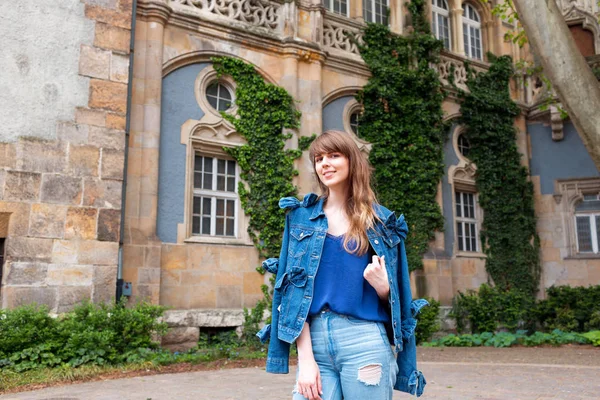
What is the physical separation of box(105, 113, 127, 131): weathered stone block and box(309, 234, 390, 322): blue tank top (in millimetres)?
7421

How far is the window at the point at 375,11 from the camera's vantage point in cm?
1465

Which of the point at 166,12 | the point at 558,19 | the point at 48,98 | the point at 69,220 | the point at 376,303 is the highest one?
the point at 166,12

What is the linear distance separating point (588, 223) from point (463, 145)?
4.10 meters

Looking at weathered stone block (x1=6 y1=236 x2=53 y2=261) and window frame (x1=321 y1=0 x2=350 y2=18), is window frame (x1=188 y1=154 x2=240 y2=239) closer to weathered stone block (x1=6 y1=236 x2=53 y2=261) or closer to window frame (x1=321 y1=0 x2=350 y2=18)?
weathered stone block (x1=6 y1=236 x2=53 y2=261)

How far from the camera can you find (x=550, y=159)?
16.5 m

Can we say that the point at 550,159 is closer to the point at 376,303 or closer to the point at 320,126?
the point at 320,126

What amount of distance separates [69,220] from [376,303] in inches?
281

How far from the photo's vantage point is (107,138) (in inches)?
355

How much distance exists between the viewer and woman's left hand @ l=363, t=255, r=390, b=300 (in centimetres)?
233

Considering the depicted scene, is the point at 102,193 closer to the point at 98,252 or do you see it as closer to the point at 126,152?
the point at 98,252

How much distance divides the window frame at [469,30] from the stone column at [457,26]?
1.52 ft

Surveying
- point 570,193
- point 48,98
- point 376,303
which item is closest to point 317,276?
point 376,303

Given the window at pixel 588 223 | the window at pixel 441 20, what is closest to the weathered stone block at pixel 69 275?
the window at pixel 441 20

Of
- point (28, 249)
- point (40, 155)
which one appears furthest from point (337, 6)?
point (28, 249)
